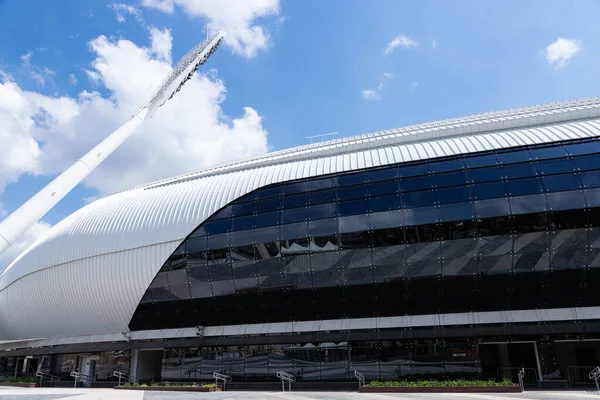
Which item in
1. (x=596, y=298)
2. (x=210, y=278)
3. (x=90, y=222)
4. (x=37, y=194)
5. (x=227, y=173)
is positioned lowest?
(x=596, y=298)

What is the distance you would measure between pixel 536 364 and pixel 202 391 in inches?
701

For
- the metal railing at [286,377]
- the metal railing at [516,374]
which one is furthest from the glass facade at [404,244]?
the metal railing at [516,374]

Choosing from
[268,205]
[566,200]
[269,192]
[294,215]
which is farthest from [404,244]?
[269,192]

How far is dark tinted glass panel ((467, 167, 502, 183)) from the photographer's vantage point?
75.4 ft

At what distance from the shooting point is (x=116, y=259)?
29641mm

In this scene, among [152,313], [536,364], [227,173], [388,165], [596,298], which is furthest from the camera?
[227,173]

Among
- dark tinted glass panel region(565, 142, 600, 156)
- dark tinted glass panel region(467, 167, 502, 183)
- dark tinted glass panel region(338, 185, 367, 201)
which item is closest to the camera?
dark tinted glass panel region(565, 142, 600, 156)

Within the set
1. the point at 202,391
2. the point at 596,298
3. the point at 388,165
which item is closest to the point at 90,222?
the point at 202,391

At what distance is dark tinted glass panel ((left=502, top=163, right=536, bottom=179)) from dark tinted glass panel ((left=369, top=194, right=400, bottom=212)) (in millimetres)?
5739

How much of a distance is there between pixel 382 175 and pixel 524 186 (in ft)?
24.1

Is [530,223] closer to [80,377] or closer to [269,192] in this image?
[269,192]

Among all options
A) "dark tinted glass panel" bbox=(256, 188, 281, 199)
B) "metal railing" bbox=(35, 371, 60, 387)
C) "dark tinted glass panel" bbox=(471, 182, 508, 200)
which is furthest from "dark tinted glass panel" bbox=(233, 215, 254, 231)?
"metal railing" bbox=(35, 371, 60, 387)

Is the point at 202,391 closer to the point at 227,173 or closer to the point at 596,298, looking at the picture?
the point at 227,173

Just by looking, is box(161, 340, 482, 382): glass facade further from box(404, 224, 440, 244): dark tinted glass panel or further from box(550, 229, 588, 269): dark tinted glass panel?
box(550, 229, 588, 269): dark tinted glass panel
